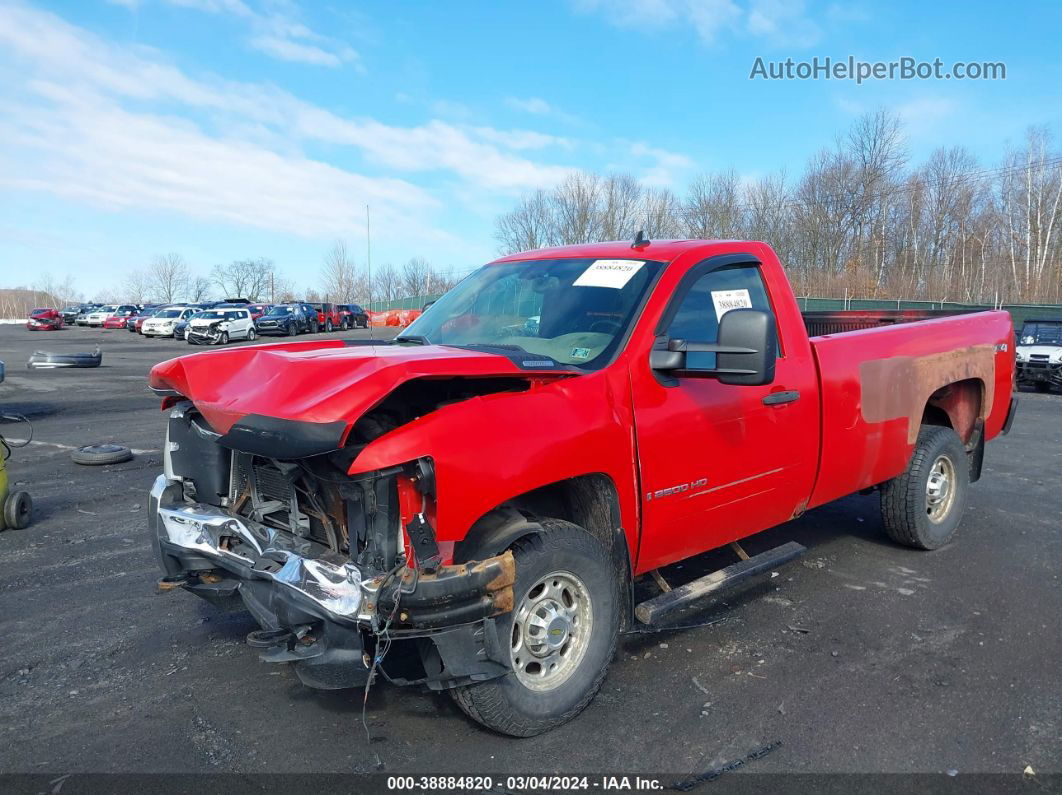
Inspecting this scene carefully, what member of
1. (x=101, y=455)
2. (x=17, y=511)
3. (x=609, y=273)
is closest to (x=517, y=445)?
(x=609, y=273)

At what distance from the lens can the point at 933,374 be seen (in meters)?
5.22

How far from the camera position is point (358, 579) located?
2.74m

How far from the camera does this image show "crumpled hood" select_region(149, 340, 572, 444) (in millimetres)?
2721

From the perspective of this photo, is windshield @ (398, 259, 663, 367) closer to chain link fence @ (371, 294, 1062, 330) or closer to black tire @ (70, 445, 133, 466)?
black tire @ (70, 445, 133, 466)

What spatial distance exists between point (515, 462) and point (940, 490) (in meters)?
4.10

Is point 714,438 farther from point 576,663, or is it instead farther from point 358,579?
point 358,579

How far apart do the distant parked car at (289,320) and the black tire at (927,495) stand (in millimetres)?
40511

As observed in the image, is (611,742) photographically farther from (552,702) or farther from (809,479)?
(809,479)

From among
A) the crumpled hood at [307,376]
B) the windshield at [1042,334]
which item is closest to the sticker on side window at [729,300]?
the crumpled hood at [307,376]

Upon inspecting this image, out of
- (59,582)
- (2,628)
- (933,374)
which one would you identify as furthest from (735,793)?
(59,582)

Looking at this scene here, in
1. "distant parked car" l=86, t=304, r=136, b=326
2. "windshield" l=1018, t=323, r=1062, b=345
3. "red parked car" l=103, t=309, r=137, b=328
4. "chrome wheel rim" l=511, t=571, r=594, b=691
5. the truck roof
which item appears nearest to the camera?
"chrome wheel rim" l=511, t=571, r=594, b=691

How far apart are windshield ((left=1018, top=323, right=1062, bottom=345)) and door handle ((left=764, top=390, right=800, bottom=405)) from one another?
17596 mm

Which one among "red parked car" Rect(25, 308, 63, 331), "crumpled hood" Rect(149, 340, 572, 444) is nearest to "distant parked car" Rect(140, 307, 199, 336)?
"red parked car" Rect(25, 308, 63, 331)

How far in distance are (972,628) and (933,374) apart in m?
1.70
